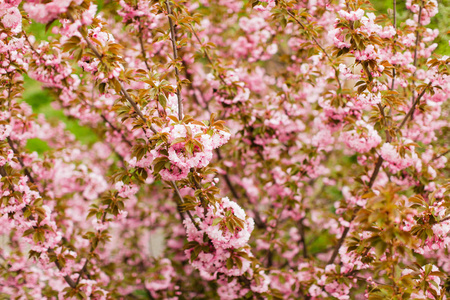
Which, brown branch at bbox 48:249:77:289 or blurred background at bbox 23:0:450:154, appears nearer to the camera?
brown branch at bbox 48:249:77:289

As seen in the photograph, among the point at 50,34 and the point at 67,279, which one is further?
the point at 50,34

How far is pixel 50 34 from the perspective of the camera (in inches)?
161

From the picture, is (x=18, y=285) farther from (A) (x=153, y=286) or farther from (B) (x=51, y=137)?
(B) (x=51, y=137)

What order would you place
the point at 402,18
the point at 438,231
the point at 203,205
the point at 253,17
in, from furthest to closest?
1. the point at 253,17
2. the point at 402,18
3. the point at 203,205
4. the point at 438,231

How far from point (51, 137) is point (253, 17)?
3.52 m

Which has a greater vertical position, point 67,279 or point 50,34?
point 50,34

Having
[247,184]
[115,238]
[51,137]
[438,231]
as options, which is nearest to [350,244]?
[438,231]

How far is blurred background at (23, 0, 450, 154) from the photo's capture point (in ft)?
9.77

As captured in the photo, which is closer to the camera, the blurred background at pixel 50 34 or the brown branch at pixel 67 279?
the brown branch at pixel 67 279

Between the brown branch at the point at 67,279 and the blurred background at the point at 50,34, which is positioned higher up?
the blurred background at the point at 50,34

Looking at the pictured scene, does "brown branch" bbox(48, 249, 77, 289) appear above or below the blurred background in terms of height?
below

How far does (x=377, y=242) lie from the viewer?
1.51 metres

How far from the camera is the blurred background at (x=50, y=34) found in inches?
117

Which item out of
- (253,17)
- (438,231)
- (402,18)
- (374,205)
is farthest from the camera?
(253,17)
